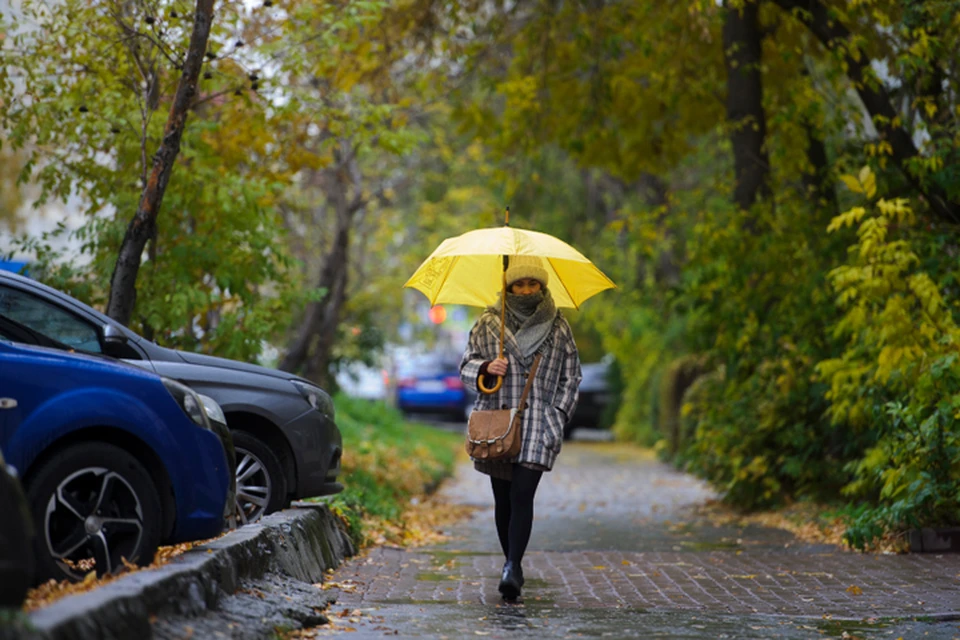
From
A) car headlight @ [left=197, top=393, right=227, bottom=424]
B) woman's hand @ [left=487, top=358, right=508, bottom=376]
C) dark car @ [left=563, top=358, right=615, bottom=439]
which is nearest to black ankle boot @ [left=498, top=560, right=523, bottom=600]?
woman's hand @ [left=487, top=358, right=508, bottom=376]

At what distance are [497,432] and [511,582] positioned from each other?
0.82 metres

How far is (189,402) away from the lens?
261 inches

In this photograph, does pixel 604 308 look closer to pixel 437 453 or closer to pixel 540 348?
pixel 437 453

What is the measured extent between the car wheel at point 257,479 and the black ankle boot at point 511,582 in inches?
76.6

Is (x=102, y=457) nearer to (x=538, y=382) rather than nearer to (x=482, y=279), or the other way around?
(x=538, y=382)

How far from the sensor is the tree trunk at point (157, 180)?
966 cm

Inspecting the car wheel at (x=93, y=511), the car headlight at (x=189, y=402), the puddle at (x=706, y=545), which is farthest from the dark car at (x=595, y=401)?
the car wheel at (x=93, y=511)

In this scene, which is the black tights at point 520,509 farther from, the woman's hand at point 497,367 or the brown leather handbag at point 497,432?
the woman's hand at point 497,367

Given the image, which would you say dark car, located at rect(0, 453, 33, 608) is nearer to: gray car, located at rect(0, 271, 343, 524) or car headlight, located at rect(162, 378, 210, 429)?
car headlight, located at rect(162, 378, 210, 429)

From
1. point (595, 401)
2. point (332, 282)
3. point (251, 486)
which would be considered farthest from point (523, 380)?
point (595, 401)

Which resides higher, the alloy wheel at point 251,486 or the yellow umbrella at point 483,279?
the yellow umbrella at point 483,279

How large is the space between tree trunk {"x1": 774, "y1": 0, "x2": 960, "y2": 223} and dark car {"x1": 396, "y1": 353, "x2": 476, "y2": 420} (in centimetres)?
2224

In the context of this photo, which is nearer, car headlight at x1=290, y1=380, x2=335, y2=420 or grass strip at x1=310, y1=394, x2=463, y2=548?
car headlight at x1=290, y1=380, x2=335, y2=420

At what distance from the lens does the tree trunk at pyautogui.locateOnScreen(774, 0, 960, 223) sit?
12.2 m
